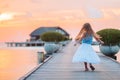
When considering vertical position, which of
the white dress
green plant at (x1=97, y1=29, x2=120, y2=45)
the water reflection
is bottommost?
the water reflection

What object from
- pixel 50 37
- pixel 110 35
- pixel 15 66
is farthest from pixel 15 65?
pixel 110 35

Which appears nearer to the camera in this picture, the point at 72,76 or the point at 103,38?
the point at 72,76

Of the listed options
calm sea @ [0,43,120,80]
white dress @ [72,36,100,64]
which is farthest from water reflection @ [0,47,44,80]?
white dress @ [72,36,100,64]

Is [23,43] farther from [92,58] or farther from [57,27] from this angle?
[92,58]

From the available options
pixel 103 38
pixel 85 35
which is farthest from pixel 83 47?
pixel 103 38

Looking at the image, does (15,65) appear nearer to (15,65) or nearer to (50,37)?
(15,65)

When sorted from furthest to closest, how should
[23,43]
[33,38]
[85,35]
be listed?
1. [33,38]
2. [23,43]
3. [85,35]

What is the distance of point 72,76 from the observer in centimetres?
1596

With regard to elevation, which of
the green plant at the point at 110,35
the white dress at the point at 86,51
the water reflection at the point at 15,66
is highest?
the green plant at the point at 110,35

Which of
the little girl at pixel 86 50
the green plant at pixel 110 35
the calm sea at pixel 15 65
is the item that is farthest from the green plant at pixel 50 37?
the little girl at pixel 86 50

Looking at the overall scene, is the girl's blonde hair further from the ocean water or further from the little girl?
the ocean water

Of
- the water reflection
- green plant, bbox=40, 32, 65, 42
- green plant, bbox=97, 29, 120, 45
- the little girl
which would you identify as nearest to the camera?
the little girl

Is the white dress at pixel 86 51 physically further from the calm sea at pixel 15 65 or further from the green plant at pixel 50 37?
the green plant at pixel 50 37

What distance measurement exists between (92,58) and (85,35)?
956 millimetres
